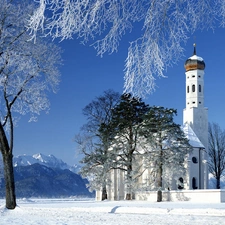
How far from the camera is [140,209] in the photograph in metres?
19.3

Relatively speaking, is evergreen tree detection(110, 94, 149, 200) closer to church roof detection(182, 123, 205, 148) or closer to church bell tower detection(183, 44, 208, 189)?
church roof detection(182, 123, 205, 148)

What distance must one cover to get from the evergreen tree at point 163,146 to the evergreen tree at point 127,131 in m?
1.23

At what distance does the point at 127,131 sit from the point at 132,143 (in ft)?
3.90

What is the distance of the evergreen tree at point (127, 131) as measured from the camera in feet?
132

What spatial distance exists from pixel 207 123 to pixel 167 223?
48772 millimetres

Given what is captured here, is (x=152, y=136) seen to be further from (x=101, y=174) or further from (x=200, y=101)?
(x=200, y=101)

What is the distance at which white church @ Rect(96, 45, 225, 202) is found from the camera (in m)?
40.1

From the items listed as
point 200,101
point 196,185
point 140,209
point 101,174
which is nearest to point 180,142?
point 101,174

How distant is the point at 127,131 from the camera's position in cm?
4128

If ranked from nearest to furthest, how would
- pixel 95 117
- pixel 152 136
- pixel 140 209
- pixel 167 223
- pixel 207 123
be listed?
pixel 167 223 → pixel 140 209 → pixel 152 136 → pixel 95 117 → pixel 207 123

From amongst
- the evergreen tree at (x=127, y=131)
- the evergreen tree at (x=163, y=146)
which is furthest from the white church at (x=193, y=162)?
the evergreen tree at (x=127, y=131)

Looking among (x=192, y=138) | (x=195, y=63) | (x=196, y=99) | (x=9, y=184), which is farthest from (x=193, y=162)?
(x=9, y=184)

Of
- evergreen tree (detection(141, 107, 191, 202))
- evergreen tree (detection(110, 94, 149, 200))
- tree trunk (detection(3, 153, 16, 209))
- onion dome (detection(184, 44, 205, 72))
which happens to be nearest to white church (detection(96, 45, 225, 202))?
onion dome (detection(184, 44, 205, 72))

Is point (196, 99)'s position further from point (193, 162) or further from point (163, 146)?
point (163, 146)
